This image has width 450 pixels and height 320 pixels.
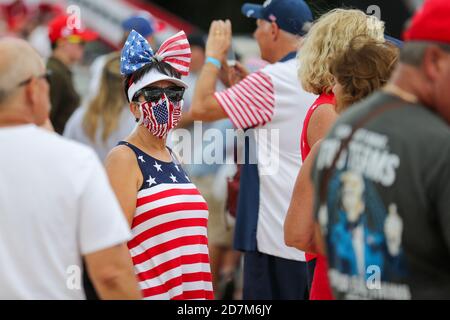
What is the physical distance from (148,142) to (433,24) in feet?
6.21

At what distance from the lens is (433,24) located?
3.08 meters

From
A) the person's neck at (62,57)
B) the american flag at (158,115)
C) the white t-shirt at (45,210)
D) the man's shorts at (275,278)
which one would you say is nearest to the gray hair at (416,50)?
the white t-shirt at (45,210)

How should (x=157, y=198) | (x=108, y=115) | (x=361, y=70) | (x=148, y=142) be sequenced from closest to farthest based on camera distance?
(x=361, y=70) → (x=157, y=198) → (x=148, y=142) → (x=108, y=115)

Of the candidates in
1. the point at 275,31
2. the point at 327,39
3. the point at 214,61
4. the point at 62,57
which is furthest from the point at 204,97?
the point at 62,57

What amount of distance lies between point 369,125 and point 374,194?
0.68 ft

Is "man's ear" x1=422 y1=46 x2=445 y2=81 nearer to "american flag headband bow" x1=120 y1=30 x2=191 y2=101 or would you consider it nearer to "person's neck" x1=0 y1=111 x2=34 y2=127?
"person's neck" x1=0 y1=111 x2=34 y2=127

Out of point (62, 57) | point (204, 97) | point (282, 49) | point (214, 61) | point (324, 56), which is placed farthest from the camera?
point (62, 57)

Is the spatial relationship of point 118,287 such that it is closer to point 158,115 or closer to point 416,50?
point 416,50

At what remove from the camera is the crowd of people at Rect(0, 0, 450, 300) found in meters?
3.06

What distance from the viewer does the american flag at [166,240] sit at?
4449 millimetres

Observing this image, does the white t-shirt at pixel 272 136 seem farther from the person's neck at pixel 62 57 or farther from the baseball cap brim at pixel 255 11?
the person's neck at pixel 62 57

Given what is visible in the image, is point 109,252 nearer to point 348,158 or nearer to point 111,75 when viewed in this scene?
point 348,158

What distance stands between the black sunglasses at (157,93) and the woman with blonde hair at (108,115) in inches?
131
